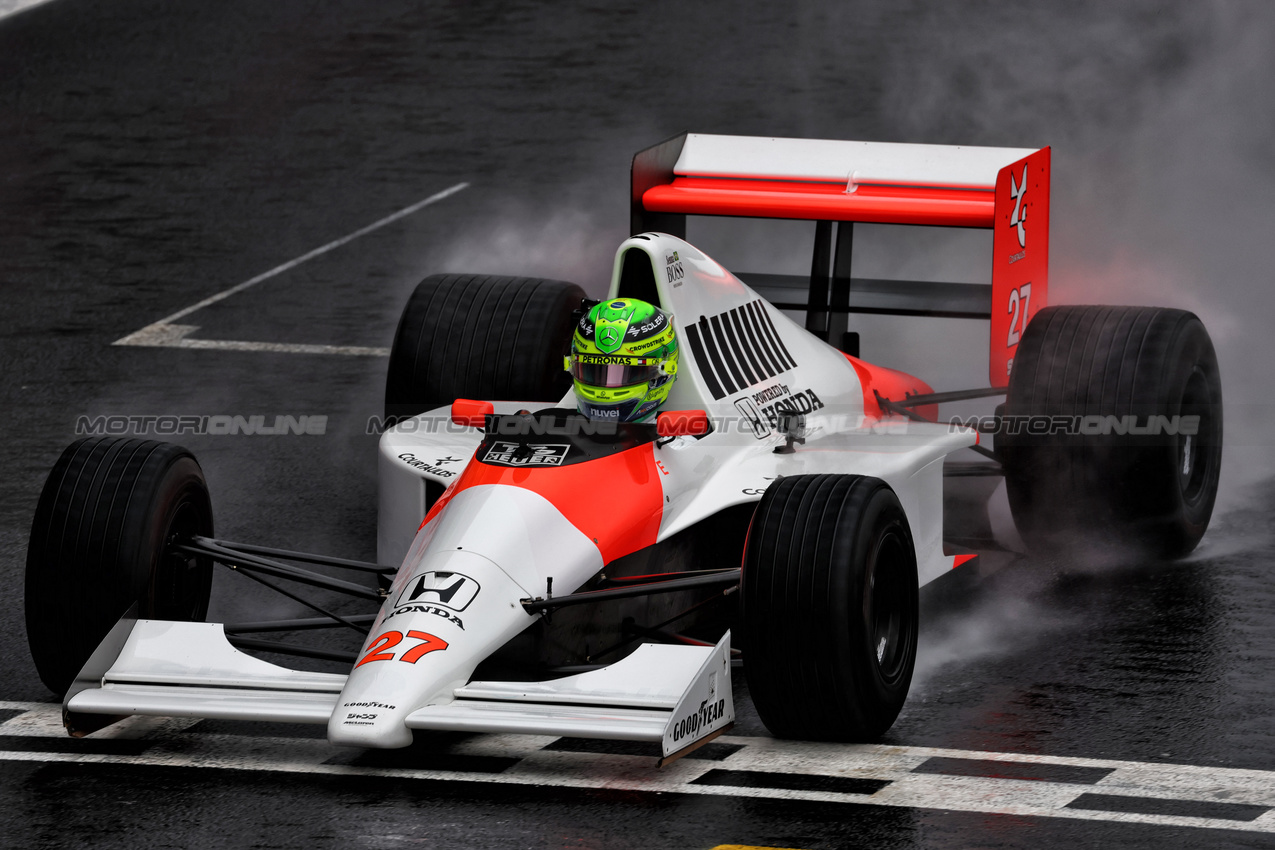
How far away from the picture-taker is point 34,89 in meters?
21.5

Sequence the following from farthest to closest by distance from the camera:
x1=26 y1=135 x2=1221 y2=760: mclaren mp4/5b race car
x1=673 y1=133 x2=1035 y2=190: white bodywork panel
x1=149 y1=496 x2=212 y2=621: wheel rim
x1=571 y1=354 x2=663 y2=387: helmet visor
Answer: x1=673 y1=133 x2=1035 y2=190: white bodywork panel < x1=571 y1=354 x2=663 y2=387: helmet visor < x1=149 y1=496 x2=212 y2=621: wheel rim < x1=26 y1=135 x2=1221 y2=760: mclaren mp4/5b race car

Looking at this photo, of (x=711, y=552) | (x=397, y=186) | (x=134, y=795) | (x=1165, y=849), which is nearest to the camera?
(x=1165, y=849)

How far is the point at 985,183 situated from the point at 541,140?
1047 cm

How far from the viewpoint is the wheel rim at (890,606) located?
6.87 meters

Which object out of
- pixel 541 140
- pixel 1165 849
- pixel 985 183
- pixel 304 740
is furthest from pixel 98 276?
pixel 1165 849

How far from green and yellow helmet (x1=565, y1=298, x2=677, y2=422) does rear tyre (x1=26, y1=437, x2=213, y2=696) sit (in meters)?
1.61

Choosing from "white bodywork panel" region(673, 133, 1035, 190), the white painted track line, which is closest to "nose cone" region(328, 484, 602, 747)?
"white bodywork panel" region(673, 133, 1035, 190)

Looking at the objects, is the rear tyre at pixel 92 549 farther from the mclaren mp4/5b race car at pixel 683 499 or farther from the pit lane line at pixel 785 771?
the pit lane line at pixel 785 771

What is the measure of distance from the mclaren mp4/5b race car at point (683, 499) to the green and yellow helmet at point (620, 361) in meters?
0.09

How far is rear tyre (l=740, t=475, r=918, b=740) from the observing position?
6.41 meters

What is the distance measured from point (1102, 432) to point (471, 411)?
293cm

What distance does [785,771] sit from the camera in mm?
6457

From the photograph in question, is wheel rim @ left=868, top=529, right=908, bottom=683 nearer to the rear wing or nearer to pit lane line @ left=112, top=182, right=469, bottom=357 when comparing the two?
the rear wing

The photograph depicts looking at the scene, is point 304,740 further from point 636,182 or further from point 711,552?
point 636,182
